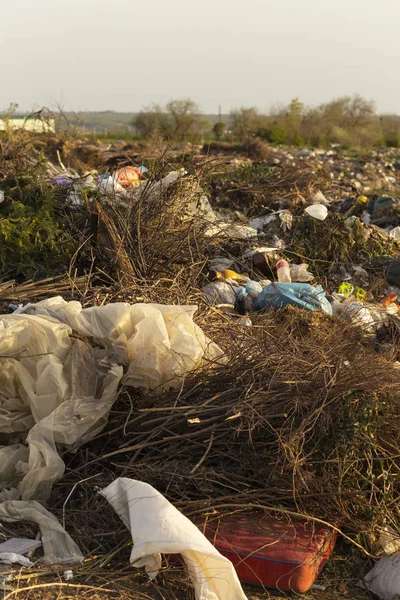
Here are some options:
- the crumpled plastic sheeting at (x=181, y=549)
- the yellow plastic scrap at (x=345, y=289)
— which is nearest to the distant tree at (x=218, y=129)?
the yellow plastic scrap at (x=345, y=289)

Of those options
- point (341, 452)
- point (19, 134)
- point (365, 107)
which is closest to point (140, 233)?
point (341, 452)

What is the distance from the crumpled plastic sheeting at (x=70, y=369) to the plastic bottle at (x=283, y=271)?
2428mm

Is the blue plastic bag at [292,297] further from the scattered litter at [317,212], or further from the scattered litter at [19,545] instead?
the scattered litter at [19,545]

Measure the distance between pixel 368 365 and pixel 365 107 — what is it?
3973 cm

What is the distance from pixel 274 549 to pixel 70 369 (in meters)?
1.30

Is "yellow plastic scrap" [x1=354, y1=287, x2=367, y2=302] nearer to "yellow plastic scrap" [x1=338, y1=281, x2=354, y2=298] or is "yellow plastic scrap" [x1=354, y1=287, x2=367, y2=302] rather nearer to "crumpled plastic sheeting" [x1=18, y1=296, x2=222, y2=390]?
"yellow plastic scrap" [x1=338, y1=281, x2=354, y2=298]

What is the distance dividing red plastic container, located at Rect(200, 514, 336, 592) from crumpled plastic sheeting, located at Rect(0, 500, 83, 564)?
539 millimetres

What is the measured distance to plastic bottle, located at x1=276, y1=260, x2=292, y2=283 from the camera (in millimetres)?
6000

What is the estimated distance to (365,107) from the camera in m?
40.4

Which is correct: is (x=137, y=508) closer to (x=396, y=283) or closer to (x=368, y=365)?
(x=368, y=365)

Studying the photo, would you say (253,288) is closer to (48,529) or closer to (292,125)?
(48,529)

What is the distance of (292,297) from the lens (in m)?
5.21

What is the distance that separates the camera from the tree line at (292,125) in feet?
102

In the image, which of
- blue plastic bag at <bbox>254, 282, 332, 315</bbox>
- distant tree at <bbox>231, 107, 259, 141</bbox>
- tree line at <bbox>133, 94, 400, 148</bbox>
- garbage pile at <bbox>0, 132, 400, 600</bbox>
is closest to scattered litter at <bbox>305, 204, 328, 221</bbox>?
blue plastic bag at <bbox>254, 282, 332, 315</bbox>
